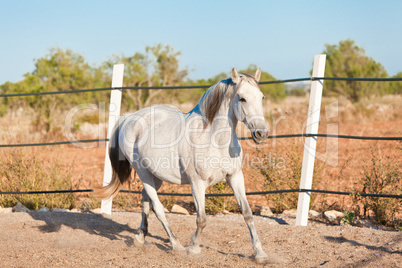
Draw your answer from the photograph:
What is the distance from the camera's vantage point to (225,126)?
11.3ft

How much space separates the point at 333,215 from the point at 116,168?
2.65 m

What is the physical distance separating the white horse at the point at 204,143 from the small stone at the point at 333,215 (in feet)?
6.07

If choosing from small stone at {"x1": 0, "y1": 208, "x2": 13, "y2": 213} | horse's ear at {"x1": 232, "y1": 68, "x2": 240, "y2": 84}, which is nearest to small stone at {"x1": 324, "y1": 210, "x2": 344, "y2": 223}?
horse's ear at {"x1": 232, "y1": 68, "x2": 240, "y2": 84}

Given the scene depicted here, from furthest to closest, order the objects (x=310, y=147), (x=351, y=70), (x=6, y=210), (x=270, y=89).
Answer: (x=270, y=89)
(x=351, y=70)
(x=6, y=210)
(x=310, y=147)

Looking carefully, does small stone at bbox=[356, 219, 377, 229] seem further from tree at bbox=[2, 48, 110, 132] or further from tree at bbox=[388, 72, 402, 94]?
tree at bbox=[388, 72, 402, 94]

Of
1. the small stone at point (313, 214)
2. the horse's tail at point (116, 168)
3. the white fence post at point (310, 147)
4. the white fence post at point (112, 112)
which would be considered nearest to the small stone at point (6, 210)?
the white fence post at point (112, 112)

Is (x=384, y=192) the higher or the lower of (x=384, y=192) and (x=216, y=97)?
the lower

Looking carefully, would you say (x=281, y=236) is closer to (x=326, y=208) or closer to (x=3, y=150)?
(x=326, y=208)

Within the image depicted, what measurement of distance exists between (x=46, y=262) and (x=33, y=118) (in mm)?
14081

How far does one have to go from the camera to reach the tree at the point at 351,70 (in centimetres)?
2088

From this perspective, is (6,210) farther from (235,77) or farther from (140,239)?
(235,77)

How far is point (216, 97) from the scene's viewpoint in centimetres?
349

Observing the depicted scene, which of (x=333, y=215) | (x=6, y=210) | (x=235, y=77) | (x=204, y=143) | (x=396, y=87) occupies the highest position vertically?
(x=396, y=87)

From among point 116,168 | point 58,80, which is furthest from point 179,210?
point 58,80
